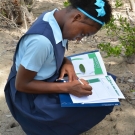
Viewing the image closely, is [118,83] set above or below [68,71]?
below

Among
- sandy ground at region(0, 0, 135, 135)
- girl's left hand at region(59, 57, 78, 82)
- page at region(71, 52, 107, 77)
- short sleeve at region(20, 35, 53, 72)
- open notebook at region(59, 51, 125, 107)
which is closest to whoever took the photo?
short sleeve at region(20, 35, 53, 72)

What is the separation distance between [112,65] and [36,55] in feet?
5.72

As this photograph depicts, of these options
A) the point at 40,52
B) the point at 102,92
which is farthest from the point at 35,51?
the point at 102,92

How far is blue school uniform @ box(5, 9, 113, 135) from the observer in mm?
1940

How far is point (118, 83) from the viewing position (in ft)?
9.95

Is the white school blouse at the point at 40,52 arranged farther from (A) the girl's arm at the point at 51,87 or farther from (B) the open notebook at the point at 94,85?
(B) the open notebook at the point at 94,85

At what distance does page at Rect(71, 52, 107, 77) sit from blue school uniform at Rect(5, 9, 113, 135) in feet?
0.79

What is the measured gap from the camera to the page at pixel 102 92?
1.89 metres

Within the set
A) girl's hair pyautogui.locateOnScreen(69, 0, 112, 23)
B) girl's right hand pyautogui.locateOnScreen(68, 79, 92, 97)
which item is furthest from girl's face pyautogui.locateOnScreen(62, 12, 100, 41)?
girl's right hand pyautogui.locateOnScreen(68, 79, 92, 97)

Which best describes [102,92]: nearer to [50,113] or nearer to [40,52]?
[50,113]

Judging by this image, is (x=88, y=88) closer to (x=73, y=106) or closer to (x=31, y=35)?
(x=73, y=106)

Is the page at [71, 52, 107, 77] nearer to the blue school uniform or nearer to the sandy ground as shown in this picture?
the blue school uniform

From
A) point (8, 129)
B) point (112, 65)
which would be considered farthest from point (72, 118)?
point (112, 65)

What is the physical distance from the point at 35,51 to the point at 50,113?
425mm
